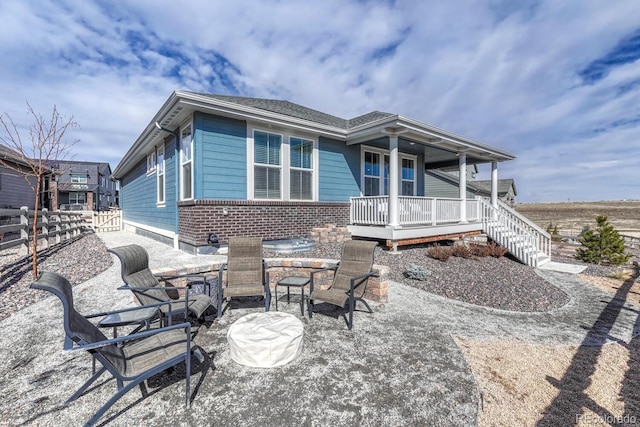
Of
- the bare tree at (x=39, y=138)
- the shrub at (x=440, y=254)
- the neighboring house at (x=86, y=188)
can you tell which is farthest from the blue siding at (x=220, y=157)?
the neighboring house at (x=86, y=188)

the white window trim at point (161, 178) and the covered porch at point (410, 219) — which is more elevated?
the white window trim at point (161, 178)

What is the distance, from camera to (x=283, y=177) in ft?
25.0

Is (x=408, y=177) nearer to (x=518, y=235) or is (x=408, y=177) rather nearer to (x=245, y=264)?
(x=518, y=235)

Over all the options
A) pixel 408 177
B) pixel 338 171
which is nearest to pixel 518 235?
pixel 408 177

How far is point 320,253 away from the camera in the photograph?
22.6 feet

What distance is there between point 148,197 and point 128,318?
998cm

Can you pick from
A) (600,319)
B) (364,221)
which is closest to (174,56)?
(364,221)

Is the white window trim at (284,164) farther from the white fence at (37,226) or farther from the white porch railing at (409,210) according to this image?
the white fence at (37,226)

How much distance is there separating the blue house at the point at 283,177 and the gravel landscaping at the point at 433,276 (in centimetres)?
109

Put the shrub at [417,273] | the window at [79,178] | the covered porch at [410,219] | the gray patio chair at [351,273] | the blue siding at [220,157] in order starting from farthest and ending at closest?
the window at [79,178] → the covered porch at [410,219] → the blue siding at [220,157] → the shrub at [417,273] → the gray patio chair at [351,273]

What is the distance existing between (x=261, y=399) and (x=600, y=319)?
16.9 feet

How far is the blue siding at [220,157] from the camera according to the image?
6.46 metres

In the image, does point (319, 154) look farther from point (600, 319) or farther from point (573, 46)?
point (573, 46)

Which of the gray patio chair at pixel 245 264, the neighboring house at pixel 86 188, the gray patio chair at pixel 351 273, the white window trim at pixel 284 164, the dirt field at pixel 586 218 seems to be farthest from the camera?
the neighboring house at pixel 86 188
